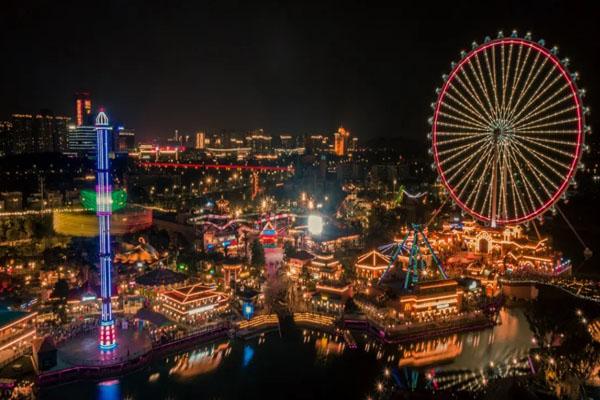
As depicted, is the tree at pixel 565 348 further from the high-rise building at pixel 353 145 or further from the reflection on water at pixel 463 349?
the high-rise building at pixel 353 145

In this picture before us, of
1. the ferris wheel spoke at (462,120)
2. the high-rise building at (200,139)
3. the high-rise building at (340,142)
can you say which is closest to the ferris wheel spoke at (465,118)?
the ferris wheel spoke at (462,120)

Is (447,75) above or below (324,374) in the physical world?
above

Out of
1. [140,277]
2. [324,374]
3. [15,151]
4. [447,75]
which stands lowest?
[324,374]

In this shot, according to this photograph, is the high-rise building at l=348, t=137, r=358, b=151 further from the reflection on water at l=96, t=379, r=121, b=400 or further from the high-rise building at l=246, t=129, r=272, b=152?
the reflection on water at l=96, t=379, r=121, b=400

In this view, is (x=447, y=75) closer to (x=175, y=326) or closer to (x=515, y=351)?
(x=515, y=351)

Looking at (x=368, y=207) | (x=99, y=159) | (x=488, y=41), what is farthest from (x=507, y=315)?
(x=368, y=207)

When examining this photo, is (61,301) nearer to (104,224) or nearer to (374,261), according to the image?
(104,224)

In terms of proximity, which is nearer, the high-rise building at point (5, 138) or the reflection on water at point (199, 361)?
the reflection on water at point (199, 361)
